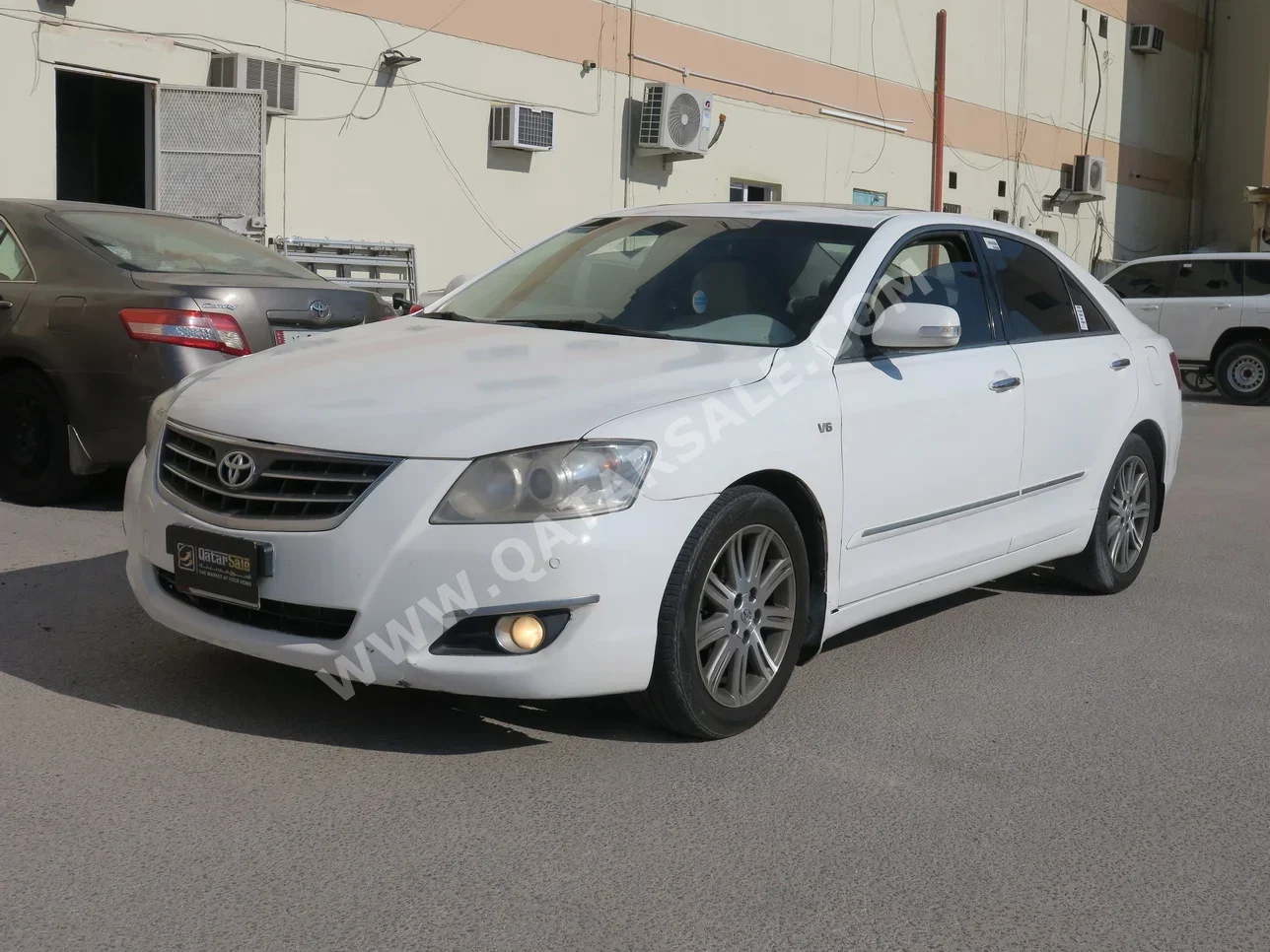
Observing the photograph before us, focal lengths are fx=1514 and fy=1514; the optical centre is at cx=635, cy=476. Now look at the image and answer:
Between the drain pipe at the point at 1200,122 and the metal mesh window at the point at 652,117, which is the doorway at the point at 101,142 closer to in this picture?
the metal mesh window at the point at 652,117

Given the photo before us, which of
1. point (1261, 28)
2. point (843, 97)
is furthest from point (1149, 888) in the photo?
point (1261, 28)

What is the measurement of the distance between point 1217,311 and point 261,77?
11.4 meters

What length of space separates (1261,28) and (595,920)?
32.5 m

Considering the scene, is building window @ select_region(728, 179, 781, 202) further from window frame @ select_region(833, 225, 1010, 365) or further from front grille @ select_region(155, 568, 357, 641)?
front grille @ select_region(155, 568, 357, 641)

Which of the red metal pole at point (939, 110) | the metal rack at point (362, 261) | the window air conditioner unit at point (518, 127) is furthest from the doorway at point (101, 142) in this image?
the red metal pole at point (939, 110)

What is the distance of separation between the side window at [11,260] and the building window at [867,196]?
15218 mm

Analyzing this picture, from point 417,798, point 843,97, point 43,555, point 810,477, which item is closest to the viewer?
point 417,798

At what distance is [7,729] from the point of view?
4066 millimetres

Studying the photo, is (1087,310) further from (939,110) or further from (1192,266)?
(939,110)

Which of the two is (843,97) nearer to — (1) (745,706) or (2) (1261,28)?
(2) (1261,28)

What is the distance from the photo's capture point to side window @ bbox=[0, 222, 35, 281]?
7414 millimetres

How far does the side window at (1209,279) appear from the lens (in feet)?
59.1

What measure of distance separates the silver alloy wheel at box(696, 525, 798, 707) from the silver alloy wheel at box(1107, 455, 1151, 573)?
244 cm

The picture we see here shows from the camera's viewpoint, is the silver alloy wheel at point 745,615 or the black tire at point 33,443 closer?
the silver alloy wheel at point 745,615
